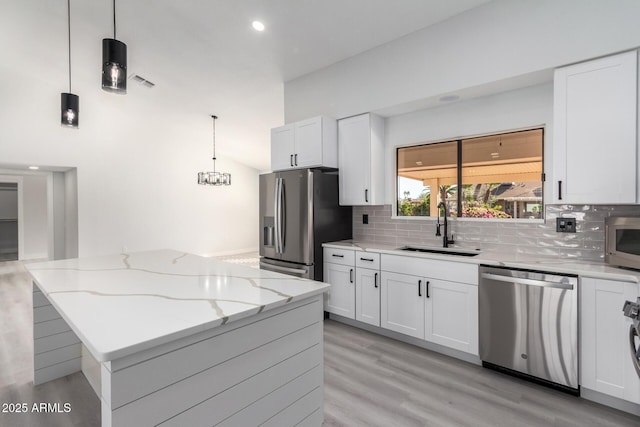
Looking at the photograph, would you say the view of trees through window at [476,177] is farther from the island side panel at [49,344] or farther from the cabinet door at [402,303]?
the island side panel at [49,344]

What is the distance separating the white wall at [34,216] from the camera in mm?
8164

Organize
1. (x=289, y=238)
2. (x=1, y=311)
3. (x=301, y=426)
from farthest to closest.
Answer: (x=1, y=311), (x=289, y=238), (x=301, y=426)

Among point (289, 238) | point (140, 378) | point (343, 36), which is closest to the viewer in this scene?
point (140, 378)

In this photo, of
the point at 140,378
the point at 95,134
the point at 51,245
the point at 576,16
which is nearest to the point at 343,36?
the point at 576,16

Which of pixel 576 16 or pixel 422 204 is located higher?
pixel 576 16

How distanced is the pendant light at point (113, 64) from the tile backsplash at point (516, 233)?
2758mm

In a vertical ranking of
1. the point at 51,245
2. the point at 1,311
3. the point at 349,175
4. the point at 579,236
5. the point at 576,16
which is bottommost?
the point at 1,311

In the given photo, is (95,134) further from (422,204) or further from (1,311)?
(422,204)

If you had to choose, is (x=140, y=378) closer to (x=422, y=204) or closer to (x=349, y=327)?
(x=349, y=327)

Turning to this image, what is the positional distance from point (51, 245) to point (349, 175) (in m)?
6.50

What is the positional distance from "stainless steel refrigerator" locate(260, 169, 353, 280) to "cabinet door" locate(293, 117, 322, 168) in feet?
0.57

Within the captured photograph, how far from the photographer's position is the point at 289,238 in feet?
12.0

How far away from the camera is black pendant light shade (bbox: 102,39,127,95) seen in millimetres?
2000

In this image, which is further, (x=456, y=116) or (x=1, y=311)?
(x=1, y=311)
